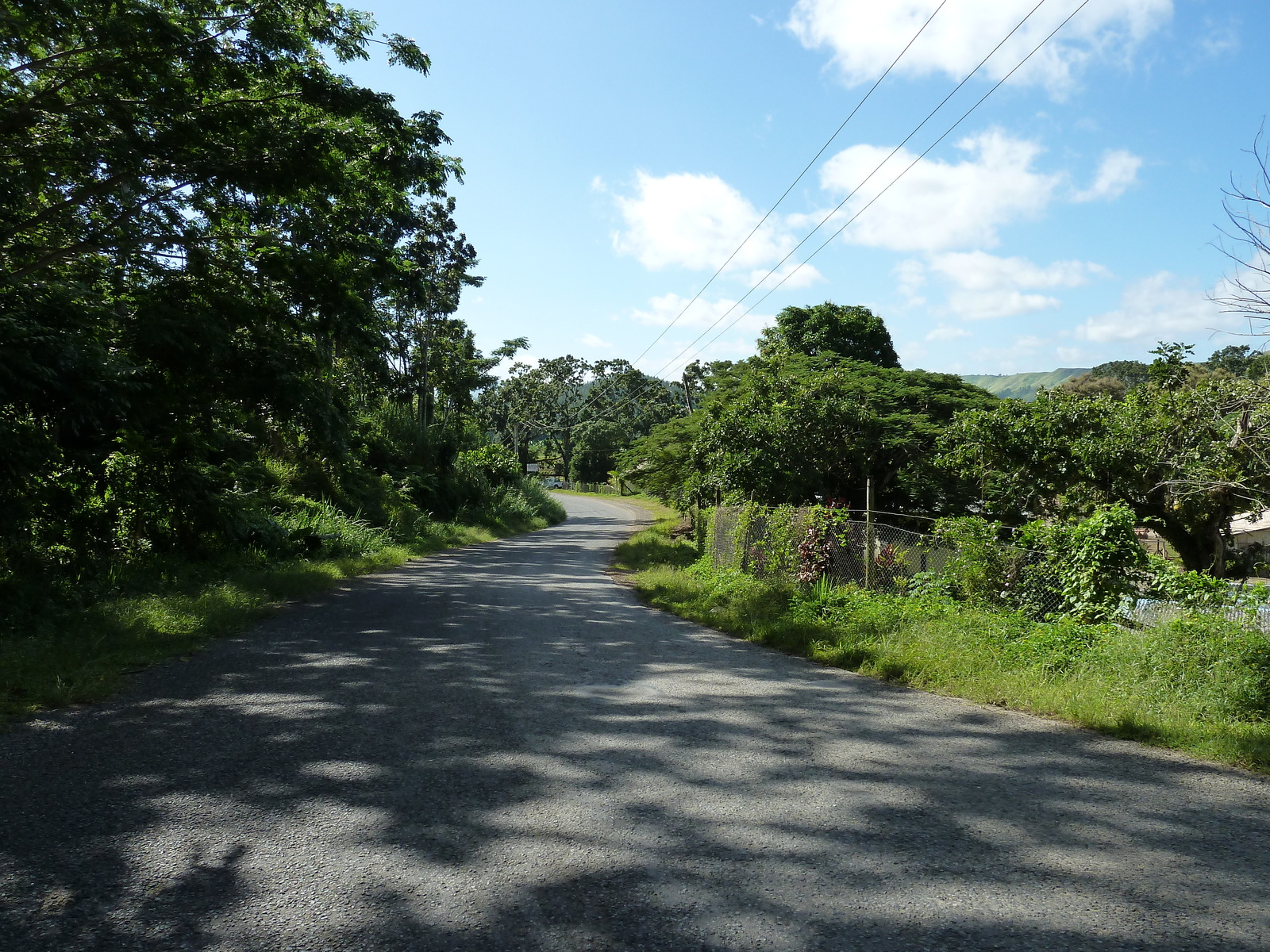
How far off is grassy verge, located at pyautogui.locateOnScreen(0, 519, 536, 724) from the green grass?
6.35m

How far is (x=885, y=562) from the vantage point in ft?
36.8

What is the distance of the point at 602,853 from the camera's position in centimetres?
380

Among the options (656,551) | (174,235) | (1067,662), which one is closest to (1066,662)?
(1067,662)

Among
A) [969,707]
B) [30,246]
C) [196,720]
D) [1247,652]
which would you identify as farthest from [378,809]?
[30,246]

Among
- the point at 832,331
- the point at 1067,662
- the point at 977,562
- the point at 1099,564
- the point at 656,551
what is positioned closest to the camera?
the point at 1067,662

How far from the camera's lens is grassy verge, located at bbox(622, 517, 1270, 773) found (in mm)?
5977


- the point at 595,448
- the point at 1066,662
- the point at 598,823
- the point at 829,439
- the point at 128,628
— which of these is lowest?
the point at 128,628

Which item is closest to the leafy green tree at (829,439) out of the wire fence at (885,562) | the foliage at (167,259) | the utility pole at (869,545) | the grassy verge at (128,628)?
the wire fence at (885,562)

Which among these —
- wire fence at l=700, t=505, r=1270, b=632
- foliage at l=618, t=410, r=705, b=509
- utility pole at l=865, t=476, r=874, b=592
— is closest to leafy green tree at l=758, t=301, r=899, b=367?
foliage at l=618, t=410, r=705, b=509

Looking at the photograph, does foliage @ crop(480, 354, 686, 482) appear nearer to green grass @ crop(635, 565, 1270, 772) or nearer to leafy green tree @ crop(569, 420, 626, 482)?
leafy green tree @ crop(569, 420, 626, 482)

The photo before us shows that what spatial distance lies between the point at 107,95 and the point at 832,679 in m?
9.77

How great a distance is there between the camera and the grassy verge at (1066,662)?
5.98 metres

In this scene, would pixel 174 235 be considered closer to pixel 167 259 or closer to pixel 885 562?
pixel 167 259

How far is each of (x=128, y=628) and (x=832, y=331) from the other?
25.1 meters
